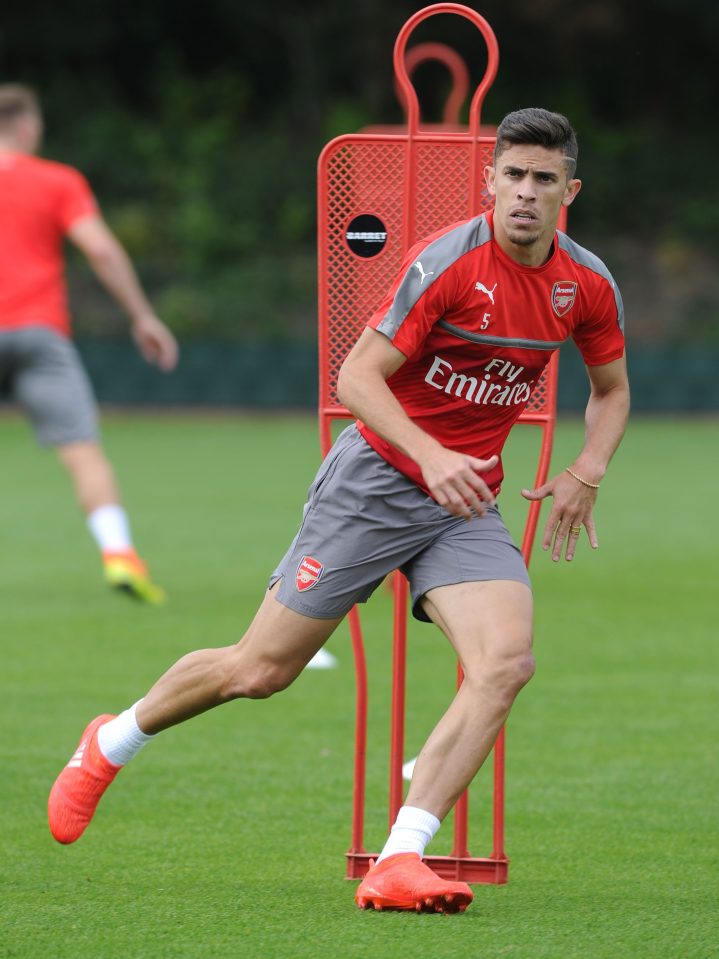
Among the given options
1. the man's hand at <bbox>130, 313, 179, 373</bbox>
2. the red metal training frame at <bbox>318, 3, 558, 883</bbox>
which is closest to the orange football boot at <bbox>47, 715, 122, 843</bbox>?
the red metal training frame at <bbox>318, 3, 558, 883</bbox>

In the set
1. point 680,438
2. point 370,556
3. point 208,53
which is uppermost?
point 370,556

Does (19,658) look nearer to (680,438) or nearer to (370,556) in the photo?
(370,556)

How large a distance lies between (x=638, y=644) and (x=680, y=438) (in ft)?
53.3

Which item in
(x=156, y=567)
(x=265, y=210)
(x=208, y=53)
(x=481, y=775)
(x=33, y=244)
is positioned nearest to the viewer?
(x=481, y=775)

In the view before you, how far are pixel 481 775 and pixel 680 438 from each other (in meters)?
18.9

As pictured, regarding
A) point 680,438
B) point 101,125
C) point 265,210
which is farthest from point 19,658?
point 101,125

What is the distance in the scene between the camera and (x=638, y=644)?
848cm

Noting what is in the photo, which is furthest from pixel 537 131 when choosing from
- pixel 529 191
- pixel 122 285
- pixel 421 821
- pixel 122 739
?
pixel 122 285

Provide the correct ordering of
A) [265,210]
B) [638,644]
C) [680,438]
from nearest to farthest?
[638,644]
[680,438]
[265,210]

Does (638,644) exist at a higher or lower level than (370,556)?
lower

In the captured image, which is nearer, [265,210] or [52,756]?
[52,756]

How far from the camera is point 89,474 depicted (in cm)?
938

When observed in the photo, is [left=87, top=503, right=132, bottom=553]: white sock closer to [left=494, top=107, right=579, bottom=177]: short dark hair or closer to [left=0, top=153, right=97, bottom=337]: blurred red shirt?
[left=0, top=153, right=97, bottom=337]: blurred red shirt

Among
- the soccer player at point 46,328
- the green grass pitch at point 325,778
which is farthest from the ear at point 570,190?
the soccer player at point 46,328
